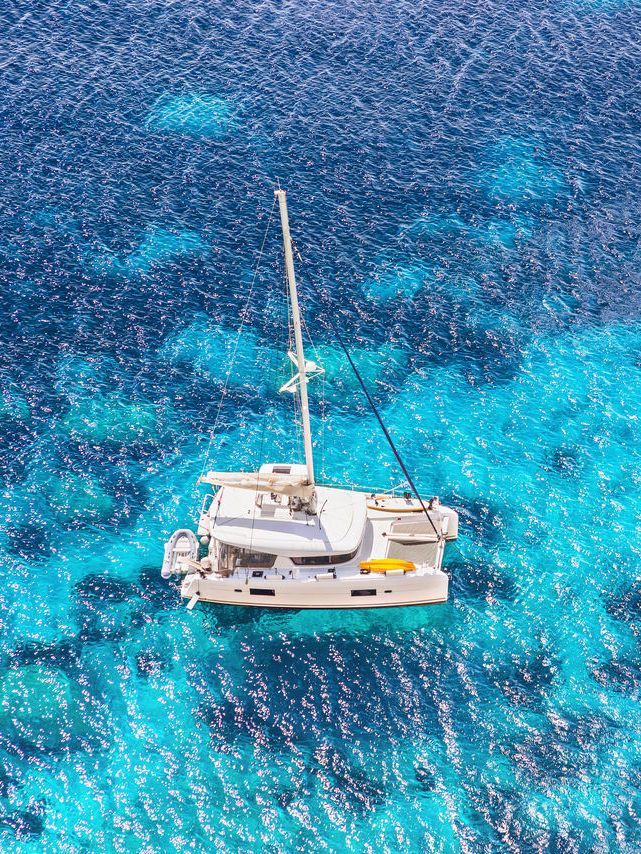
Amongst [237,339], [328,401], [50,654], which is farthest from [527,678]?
[237,339]

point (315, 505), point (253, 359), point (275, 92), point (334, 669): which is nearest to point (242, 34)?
point (275, 92)

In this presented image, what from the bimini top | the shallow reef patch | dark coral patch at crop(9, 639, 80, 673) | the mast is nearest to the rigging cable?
the bimini top

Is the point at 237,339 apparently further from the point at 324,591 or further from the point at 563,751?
the point at 563,751

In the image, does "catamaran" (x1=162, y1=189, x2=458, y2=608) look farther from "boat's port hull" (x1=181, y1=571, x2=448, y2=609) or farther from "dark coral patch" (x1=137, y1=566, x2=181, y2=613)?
"dark coral patch" (x1=137, y1=566, x2=181, y2=613)

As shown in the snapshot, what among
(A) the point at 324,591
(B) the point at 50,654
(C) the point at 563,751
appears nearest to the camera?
(C) the point at 563,751

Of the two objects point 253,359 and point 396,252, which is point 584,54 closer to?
point 396,252
